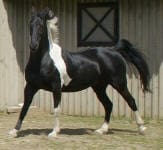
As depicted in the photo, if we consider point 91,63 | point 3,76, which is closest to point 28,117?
point 3,76

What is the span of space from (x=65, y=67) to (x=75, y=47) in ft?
10.4

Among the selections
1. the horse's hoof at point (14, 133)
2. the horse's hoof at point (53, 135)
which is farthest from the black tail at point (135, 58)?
the horse's hoof at point (14, 133)

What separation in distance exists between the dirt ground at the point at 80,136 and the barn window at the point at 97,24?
170 centimetres

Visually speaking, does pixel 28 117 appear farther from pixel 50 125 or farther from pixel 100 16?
pixel 100 16

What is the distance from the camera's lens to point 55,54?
29.3 ft

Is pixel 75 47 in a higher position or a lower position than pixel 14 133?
higher

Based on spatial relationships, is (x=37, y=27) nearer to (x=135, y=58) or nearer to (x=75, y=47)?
(x=135, y=58)

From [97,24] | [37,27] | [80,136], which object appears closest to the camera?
[37,27]

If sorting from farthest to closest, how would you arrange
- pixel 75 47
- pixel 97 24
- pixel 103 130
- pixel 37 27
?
pixel 75 47, pixel 97 24, pixel 103 130, pixel 37 27

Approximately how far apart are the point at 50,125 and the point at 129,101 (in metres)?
1.90

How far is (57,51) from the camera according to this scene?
29.5 ft

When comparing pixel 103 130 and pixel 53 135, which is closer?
pixel 53 135

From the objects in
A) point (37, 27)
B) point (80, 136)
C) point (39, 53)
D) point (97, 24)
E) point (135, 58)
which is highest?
point (97, 24)

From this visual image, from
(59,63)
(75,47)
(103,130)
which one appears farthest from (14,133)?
(75,47)
